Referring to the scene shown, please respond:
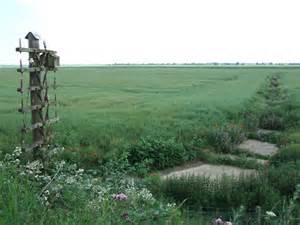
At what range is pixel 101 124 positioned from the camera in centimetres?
1433

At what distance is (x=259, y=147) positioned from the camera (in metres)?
13.6

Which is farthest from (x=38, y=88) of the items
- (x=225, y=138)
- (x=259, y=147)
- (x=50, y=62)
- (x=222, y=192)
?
(x=259, y=147)

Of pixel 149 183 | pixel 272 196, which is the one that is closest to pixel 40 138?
pixel 149 183

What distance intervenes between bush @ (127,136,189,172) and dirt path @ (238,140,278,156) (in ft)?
8.29

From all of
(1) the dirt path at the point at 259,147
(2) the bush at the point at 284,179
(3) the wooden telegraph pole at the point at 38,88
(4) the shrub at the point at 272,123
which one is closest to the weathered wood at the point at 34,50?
(3) the wooden telegraph pole at the point at 38,88

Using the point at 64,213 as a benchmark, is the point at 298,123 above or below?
below

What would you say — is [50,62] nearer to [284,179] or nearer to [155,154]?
[155,154]

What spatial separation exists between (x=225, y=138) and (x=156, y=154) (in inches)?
129

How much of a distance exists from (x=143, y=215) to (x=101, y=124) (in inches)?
425

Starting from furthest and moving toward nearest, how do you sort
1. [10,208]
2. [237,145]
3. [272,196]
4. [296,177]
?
[237,145] → [296,177] → [272,196] → [10,208]

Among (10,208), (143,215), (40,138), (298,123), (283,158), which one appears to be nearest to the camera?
(10,208)

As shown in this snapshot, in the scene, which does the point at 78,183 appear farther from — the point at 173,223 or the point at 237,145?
the point at 237,145

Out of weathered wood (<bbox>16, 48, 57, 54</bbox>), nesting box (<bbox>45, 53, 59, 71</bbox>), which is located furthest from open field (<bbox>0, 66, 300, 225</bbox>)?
weathered wood (<bbox>16, 48, 57, 54</bbox>)

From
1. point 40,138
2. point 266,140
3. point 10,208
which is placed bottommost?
point 266,140
